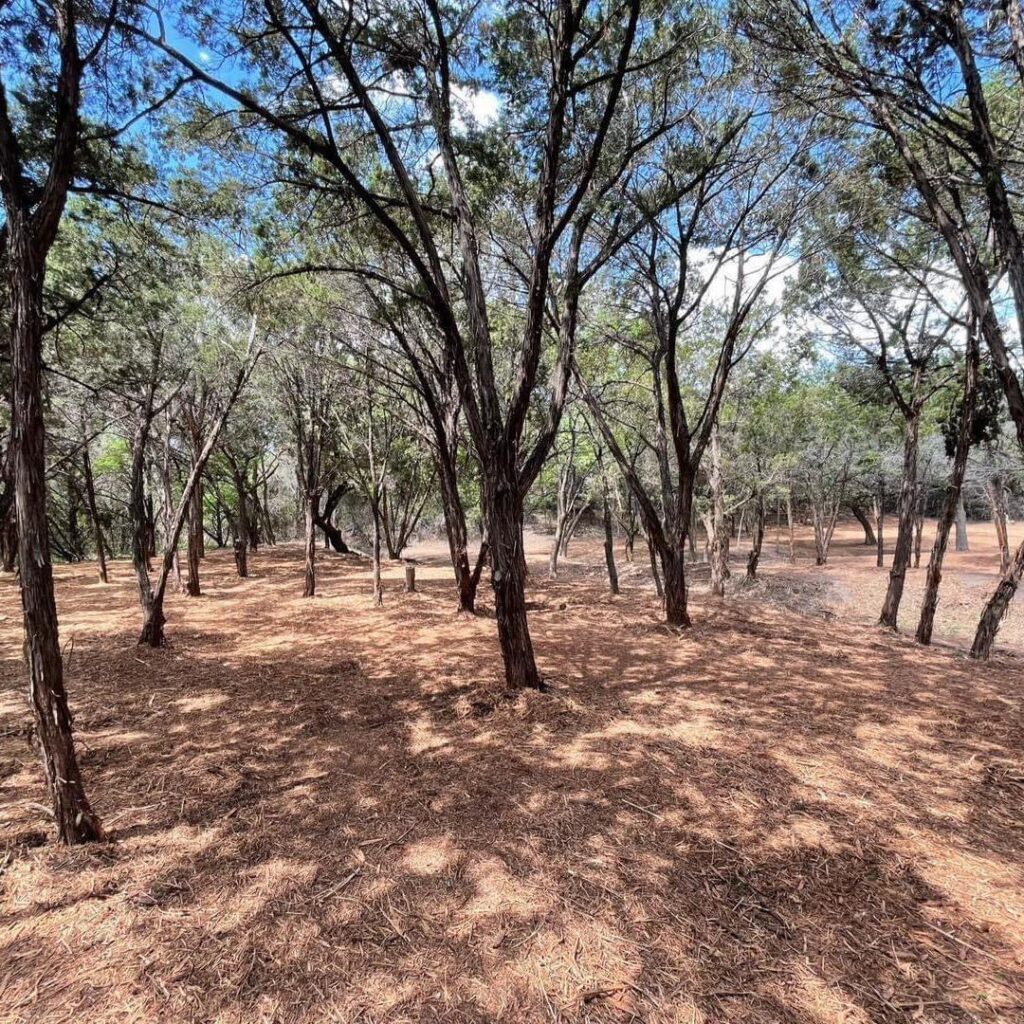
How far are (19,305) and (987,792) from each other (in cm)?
603

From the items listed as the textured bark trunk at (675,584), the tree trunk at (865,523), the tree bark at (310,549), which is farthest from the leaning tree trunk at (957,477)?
the tree trunk at (865,523)

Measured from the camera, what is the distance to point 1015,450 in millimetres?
19125

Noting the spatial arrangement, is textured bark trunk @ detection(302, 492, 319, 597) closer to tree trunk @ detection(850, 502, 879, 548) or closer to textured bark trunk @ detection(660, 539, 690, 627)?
textured bark trunk @ detection(660, 539, 690, 627)

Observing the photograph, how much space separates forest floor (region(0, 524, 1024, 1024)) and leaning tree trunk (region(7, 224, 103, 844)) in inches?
17.1

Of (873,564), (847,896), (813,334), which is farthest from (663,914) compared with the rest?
(873,564)

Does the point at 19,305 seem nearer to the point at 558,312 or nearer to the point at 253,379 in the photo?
the point at 558,312

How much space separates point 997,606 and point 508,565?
7124 millimetres

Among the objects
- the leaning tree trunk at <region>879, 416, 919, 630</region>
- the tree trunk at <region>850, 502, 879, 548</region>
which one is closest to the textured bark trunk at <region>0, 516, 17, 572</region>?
the leaning tree trunk at <region>879, 416, 919, 630</region>

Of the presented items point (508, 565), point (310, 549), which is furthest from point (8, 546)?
point (508, 565)

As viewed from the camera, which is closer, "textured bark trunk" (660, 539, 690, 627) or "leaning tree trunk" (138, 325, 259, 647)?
"leaning tree trunk" (138, 325, 259, 647)

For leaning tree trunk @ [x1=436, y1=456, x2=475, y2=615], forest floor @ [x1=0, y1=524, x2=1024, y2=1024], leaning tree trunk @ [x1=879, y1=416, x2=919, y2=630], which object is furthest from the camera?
leaning tree trunk @ [x1=879, y1=416, x2=919, y2=630]

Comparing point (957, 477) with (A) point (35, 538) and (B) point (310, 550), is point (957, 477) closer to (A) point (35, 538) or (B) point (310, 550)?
(A) point (35, 538)

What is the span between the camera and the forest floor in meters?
1.80

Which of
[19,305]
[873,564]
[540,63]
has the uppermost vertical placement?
[540,63]
